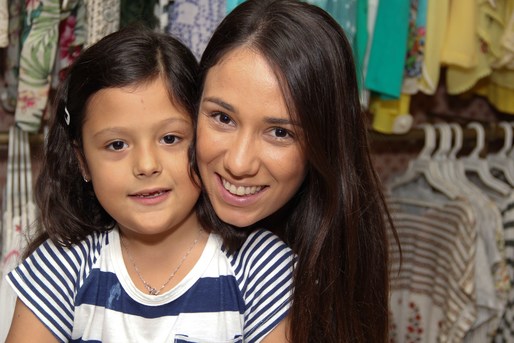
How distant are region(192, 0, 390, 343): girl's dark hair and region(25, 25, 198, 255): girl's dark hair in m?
0.05

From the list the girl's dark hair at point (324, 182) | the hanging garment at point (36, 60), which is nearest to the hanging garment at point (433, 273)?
the girl's dark hair at point (324, 182)

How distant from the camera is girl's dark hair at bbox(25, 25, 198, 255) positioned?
3.74 ft

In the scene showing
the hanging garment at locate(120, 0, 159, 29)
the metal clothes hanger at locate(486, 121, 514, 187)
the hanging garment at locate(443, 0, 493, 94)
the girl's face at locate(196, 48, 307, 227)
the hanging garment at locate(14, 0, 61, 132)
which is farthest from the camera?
the metal clothes hanger at locate(486, 121, 514, 187)

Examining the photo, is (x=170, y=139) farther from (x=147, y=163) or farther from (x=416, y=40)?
(x=416, y=40)

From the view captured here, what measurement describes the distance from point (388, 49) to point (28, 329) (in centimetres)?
114

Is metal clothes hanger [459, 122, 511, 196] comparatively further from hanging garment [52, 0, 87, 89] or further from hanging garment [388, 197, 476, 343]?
hanging garment [52, 0, 87, 89]

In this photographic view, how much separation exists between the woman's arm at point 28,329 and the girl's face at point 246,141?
0.35m

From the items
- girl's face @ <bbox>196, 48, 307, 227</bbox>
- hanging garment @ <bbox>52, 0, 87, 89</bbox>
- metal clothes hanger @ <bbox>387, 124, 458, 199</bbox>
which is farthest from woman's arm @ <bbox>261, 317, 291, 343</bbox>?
metal clothes hanger @ <bbox>387, 124, 458, 199</bbox>

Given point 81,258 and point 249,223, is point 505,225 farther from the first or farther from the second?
point 81,258

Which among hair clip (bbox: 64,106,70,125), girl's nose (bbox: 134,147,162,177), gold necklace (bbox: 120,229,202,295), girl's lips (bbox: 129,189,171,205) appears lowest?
gold necklace (bbox: 120,229,202,295)

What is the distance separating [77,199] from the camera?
130 cm

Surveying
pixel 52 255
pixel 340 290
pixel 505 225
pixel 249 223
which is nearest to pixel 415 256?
pixel 505 225

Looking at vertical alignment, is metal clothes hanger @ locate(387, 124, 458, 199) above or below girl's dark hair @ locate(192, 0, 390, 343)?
below

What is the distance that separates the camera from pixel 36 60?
1626 millimetres
